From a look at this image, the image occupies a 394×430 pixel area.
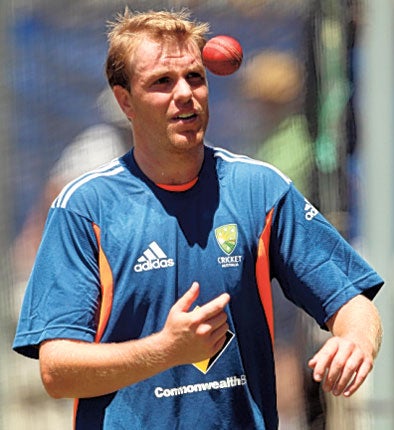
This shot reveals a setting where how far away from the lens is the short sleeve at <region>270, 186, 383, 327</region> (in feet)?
11.1

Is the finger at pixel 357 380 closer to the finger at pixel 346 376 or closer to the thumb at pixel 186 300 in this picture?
the finger at pixel 346 376

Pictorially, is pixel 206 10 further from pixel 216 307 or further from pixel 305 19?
pixel 216 307

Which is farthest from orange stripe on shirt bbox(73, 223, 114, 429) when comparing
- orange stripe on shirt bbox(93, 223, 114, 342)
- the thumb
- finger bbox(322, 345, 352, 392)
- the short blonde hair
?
finger bbox(322, 345, 352, 392)

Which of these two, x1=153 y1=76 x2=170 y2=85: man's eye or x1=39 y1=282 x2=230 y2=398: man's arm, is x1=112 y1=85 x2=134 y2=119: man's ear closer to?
x1=153 y1=76 x2=170 y2=85: man's eye

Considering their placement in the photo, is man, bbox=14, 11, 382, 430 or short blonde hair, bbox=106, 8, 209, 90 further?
short blonde hair, bbox=106, 8, 209, 90

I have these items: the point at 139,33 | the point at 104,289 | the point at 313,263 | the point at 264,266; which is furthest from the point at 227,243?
the point at 139,33

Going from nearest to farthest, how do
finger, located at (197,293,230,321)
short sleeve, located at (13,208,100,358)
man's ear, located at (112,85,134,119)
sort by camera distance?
finger, located at (197,293,230,321)
short sleeve, located at (13,208,100,358)
man's ear, located at (112,85,134,119)

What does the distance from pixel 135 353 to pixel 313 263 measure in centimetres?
68

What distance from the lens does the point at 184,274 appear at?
10.9 feet

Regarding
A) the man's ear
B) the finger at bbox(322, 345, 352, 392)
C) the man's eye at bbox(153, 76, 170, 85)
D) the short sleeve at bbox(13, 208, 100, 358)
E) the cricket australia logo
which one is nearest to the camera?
the finger at bbox(322, 345, 352, 392)

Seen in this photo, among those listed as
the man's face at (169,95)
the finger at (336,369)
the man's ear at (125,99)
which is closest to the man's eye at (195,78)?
the man's face at (169,95)

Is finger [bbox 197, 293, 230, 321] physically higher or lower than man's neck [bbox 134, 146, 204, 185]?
lower

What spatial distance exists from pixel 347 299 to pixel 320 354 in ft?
1.34

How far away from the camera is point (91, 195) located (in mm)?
3352
